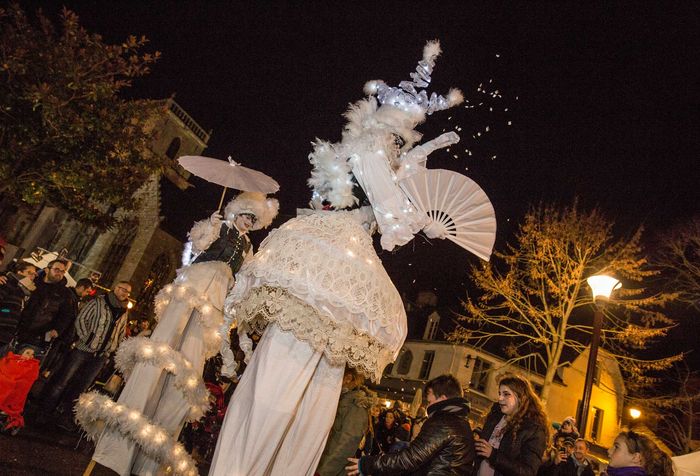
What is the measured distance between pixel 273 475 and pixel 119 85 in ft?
44.0

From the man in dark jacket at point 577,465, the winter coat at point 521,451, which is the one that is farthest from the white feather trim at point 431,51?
the man in dark jacket at point 577,465

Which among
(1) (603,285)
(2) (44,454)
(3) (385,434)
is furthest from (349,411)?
(1) (603,285)

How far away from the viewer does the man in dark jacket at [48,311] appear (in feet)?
19.6

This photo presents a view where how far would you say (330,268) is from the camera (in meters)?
2.60

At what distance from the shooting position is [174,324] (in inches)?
155

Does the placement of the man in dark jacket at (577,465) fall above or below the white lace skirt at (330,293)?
below

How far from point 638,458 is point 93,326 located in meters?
6.48

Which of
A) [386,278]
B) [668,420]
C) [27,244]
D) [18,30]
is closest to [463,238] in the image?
[386,278]

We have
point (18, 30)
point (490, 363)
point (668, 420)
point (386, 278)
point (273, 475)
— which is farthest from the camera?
point (490, 363)

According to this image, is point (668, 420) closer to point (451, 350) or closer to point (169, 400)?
point (451, 350)

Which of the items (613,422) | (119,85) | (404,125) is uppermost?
(119,85)

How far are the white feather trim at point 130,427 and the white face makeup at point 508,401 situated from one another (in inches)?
113

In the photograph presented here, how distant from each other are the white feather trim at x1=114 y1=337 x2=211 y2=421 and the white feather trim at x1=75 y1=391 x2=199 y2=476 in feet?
1.25

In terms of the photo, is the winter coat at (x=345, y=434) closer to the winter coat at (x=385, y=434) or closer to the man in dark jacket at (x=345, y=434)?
the man in dark jacket at (x=345, y=434)
